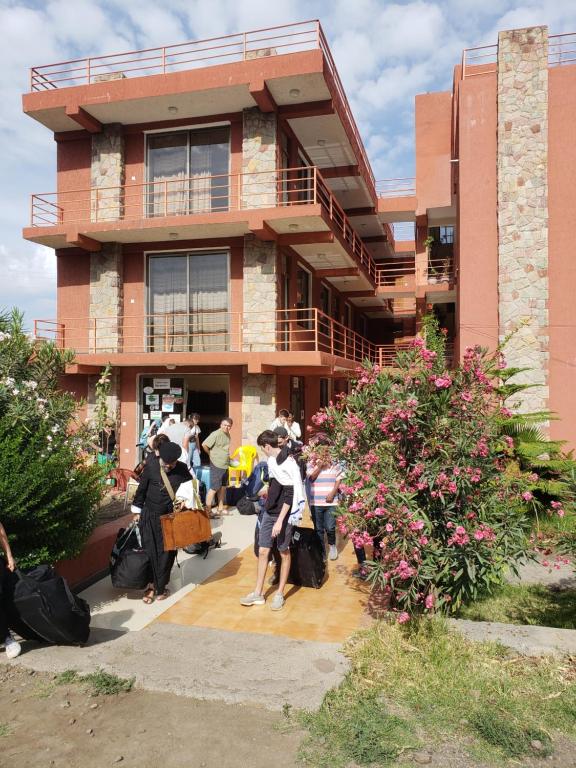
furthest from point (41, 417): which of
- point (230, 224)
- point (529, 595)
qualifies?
point (230, 224)

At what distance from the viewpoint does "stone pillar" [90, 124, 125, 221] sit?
15695 millimetres

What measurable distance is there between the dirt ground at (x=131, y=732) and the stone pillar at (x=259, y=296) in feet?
35.6

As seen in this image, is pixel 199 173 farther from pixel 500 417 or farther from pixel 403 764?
pixel 403 764

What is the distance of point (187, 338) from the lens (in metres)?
15.7

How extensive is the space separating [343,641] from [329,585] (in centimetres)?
167

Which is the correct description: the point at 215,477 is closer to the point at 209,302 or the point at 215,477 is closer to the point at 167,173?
the point at 209,302

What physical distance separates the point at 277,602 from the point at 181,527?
1346 mm

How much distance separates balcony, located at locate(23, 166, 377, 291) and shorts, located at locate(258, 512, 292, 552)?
9.17 metres

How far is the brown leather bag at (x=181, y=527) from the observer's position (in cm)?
627

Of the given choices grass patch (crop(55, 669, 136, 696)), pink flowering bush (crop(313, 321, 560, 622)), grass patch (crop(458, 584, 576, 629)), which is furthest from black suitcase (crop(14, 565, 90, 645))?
grass patch (crop(458, 584, 576, 629))

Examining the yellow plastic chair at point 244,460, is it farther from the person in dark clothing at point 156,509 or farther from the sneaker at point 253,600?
the sneaker at point 253,600

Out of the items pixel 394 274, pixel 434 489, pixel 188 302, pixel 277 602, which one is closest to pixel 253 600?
pixel 277 602

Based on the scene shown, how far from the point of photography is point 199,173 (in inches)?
612

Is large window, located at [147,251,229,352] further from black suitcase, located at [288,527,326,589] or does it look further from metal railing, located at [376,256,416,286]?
metal railing, located at [376,256,416,286]
